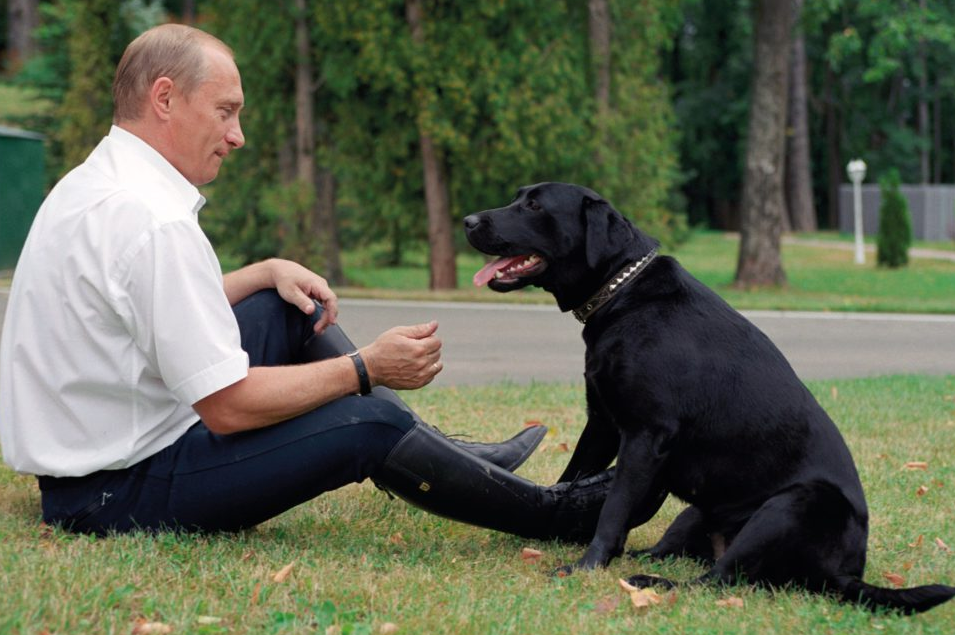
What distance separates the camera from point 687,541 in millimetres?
4168

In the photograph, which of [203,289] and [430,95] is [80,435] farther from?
[430,95]

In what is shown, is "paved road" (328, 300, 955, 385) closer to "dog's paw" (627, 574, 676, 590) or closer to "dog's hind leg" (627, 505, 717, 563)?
"dog's hind leg" (627, 505, 717, 563)

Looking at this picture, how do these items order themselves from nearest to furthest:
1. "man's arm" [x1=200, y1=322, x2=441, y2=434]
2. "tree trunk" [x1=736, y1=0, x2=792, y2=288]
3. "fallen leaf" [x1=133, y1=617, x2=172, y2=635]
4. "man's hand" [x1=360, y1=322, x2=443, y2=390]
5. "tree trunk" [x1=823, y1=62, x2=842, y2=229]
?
1. "fallen leaf" [x1=133, y1=617, x2=172, y2=635]
2. "man's arm" [x1=200, y1=322, x2=441, y2=434]
3. "man's hand" [x1=360, y1=322, x2=443, y2=390]
4. "tree trunk" [x1=736, y1=0, x2=792, y2=288]
5. "tree trunk" [x1=823, y1=62, x2=842, y2=229]

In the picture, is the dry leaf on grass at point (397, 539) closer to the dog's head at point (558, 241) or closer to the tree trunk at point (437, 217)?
the dog's head at point (558, 241)

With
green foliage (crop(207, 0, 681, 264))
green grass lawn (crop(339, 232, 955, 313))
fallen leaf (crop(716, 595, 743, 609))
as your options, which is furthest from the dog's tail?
green foliage (crop(207, 0, 681, 264))

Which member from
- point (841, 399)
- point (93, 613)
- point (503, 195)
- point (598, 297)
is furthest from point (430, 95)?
point (93, 613)

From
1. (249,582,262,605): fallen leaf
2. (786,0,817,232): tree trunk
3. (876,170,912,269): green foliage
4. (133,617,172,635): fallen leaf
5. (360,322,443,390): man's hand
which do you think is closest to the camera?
(133,617,172,635): fallen leaf

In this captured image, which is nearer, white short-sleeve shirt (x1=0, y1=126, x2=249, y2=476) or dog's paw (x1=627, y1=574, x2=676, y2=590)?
white short-sleeve shirt (x1=0, y1=126, x2=249, y2=476)

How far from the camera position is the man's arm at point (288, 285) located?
4.09 m

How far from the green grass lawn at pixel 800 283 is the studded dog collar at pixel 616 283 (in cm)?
1061

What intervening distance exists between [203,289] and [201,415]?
1.21ft

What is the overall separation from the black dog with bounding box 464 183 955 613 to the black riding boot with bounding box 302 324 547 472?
18.3 inches

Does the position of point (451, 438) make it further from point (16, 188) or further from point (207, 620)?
point (16, 188)

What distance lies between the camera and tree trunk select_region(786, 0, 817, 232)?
4294 centimetres
